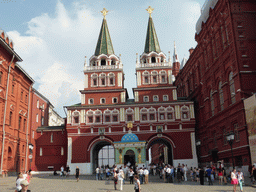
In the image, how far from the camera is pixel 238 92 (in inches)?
1184

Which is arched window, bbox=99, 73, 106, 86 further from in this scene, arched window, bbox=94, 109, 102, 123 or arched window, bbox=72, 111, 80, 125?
arched window, bbox=72, 111, 80, 125

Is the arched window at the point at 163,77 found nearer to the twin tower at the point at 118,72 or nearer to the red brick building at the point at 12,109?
the twin tower at the point at 118,72

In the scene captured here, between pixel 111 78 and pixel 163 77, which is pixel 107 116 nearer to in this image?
pixel 111 78

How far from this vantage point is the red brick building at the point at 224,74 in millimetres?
30234

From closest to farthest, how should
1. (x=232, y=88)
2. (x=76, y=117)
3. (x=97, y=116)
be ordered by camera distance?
(x=232, y=88)
(x=97, y=116)
(x=76, y=117)

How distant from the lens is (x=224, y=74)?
34.2m

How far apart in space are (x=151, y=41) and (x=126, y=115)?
643 inches

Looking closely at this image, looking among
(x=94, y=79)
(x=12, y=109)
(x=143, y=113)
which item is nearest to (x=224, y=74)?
(x=143, y=113)

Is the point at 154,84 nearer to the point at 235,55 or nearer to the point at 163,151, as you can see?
the point at 235,55

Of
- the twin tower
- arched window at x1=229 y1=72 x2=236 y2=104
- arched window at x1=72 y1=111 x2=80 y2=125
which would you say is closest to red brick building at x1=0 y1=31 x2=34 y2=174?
arched window at x1=72 y1=111 x2=80 y2=125

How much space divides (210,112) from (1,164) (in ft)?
93.7

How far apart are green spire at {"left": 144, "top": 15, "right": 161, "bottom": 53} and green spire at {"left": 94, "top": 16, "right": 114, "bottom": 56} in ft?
23.0

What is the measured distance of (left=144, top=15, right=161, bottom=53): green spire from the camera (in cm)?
5238

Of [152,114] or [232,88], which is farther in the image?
[152,114]
